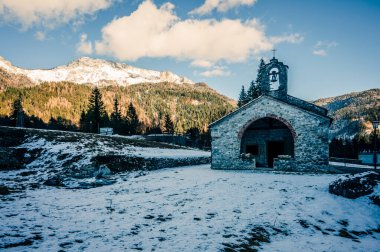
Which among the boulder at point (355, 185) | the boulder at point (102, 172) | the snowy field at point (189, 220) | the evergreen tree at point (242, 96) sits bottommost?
the snowy field at point (189, 220)

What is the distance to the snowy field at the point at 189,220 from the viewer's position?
5.89m

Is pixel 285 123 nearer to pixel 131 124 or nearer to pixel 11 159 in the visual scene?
pixel 11 159

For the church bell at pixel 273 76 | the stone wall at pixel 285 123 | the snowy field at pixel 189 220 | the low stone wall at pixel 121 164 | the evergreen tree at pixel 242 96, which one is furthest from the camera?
the evergreen tree at pixel 242 96

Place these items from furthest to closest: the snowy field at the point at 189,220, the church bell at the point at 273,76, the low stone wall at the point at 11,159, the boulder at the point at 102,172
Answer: the church bell at the point at 273,76, the low stone wall at the point at 11,159, the boulder at the point at 102,172, the snowy field at the point at 189,220

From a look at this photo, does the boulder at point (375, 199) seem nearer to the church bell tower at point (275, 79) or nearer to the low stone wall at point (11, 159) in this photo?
the church bell tower at point (275, 79)

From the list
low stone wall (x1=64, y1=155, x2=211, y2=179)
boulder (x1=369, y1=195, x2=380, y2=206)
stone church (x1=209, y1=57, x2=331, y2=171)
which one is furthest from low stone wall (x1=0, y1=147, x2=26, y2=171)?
boulder (x1=369, y1=195, x2=380, y2=206)

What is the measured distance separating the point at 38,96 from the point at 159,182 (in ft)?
517

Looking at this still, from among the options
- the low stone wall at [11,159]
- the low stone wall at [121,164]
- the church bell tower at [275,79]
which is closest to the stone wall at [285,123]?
the church bell tower at [275,79]

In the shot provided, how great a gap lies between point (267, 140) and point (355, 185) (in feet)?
41.5

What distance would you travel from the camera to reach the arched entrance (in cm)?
2197

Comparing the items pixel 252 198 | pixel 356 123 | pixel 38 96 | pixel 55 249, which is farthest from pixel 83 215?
pixel 356 123

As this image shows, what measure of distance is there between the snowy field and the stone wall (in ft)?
19.6

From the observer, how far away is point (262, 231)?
23.0 feet

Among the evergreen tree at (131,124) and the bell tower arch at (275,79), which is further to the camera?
the evergreen tree at (131,124)
